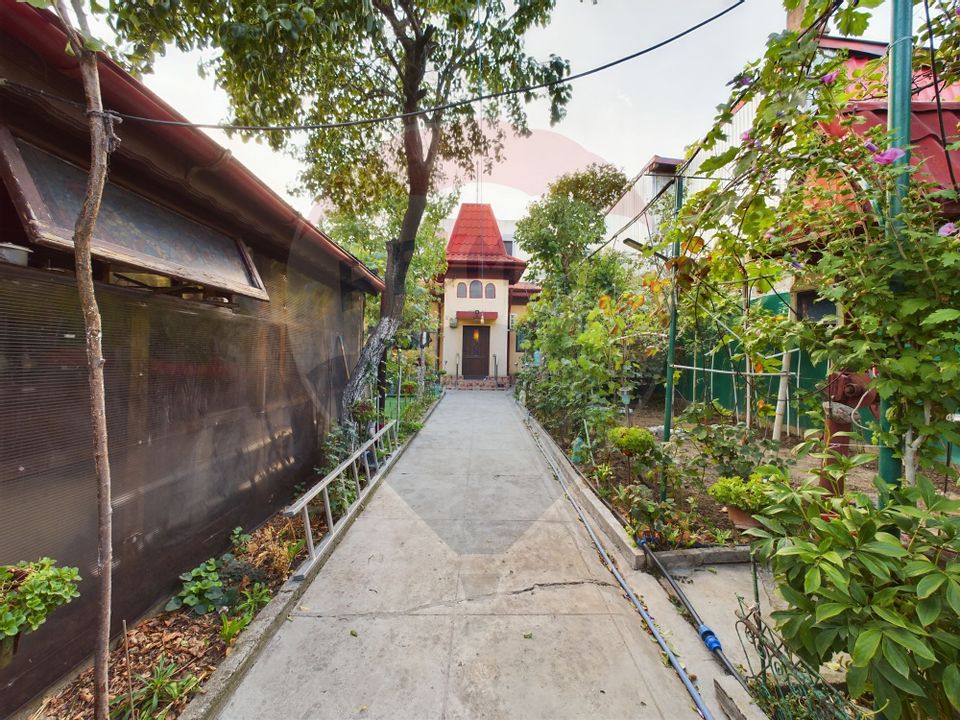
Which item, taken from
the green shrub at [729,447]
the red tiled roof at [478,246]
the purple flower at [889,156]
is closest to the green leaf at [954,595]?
the purple flower at [889,156]

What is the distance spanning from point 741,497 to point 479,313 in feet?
45.3

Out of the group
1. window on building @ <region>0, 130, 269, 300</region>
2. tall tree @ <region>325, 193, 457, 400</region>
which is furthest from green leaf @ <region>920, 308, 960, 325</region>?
tall tree @ <region>325, 193, 457, 400</region>

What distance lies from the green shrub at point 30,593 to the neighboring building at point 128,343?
0.46 metres

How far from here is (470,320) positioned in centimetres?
1708

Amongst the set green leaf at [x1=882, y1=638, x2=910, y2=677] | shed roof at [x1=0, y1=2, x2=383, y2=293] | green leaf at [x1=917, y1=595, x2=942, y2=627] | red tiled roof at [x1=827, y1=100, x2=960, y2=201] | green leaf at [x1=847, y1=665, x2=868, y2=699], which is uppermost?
red tiled roof at [x1=827, y1=100, x2=960, y2=201]

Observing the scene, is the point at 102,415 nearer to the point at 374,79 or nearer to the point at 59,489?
the point at 59,489

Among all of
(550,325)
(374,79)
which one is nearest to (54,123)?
(374,79)

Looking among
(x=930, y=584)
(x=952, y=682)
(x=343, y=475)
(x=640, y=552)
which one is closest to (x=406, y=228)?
(x=343, y=475)

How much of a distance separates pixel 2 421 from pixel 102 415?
2.30 ft

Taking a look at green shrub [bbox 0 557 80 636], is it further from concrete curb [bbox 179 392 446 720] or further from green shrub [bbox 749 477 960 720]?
green shrub [bbox 749 477 960 720]

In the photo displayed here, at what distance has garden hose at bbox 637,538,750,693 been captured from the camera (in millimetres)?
2195

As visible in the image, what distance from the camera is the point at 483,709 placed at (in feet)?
6.56

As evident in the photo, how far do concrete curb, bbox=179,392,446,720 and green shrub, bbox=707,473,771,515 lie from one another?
3.43 metres

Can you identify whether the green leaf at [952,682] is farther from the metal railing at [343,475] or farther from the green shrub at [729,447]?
the metal railing at [343,475]
